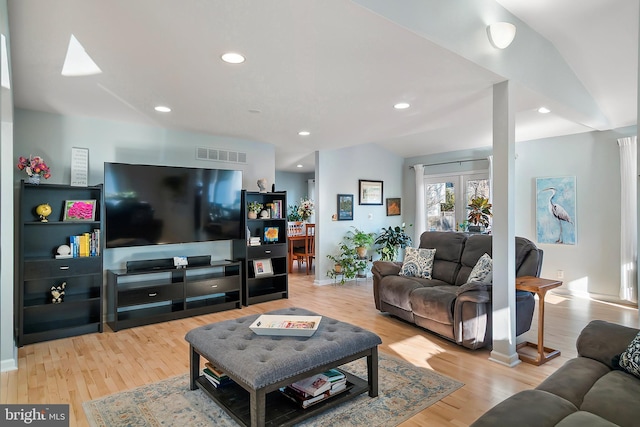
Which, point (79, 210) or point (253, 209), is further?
point (253, 209)

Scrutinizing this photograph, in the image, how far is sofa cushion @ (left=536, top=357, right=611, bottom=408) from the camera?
168cm

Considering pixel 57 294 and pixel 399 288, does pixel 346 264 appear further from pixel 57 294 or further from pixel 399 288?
pixel 57 294

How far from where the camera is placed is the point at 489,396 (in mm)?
2502

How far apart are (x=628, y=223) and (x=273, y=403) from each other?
5.18 metres

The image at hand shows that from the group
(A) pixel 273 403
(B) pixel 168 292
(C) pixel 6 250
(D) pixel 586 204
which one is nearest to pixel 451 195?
(D) pixel 586 204

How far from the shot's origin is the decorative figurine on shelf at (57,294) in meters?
3.68

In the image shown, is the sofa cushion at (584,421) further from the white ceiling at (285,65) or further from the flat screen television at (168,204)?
the flat screen television at (168,204)

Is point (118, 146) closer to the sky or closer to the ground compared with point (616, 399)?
closer to the sky

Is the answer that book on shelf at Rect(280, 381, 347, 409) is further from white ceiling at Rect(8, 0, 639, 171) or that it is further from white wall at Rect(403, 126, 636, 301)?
white wall at Rect(403, 126, 636, 301)

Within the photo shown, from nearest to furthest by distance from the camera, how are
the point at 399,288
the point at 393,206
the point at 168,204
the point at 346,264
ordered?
the point at 399,288 → the point at 168,204 → the point at 346,264 → the point at 393,206

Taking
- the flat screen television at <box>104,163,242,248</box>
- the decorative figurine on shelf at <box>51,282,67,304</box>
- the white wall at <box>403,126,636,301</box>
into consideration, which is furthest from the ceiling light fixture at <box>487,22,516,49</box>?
the decorative figurine on shelf at <box>51,282,67,304</box>

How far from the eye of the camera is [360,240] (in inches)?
267

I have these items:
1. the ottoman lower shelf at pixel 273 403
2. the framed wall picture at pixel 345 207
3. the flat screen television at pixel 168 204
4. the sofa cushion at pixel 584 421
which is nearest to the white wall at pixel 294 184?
the framed wall picture at pixel 345 207

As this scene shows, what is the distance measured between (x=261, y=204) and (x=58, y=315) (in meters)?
2.76
